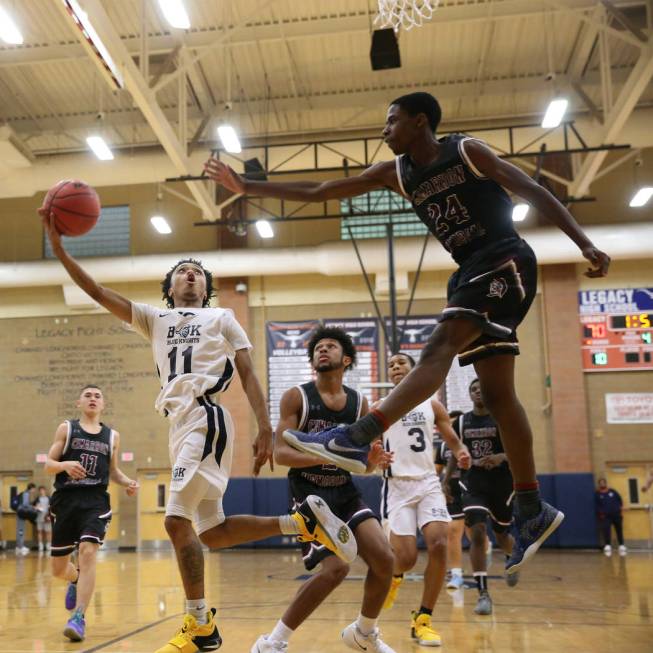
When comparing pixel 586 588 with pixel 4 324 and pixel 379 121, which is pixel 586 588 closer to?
pixel 379 121

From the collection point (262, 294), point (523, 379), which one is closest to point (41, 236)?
point (262, 294)

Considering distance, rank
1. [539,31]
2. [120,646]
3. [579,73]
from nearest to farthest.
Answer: [120,646]
[539,31]
[579,73]

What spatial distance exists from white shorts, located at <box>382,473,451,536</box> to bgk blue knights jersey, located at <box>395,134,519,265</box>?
3541 millimetres

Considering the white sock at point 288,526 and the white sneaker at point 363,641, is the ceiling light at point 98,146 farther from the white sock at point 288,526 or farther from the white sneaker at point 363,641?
the white sneaker at point 363,641

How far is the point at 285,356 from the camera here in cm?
1939

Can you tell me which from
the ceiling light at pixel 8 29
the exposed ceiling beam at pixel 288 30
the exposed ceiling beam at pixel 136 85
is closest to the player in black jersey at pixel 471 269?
the exposed ceiling beam at pixel 136 85

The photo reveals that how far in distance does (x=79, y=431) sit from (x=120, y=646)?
2.25 m

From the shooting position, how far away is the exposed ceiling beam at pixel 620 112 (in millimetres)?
12406

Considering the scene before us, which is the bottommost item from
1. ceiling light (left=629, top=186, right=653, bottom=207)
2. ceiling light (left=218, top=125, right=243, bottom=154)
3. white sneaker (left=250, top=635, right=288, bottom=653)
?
white sneaker (left=250, top=635, right=288, bottom=653)

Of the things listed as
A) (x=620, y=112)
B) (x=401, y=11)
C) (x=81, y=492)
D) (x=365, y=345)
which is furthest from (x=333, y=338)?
(x=365, y=345)

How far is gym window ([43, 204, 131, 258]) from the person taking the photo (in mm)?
20641

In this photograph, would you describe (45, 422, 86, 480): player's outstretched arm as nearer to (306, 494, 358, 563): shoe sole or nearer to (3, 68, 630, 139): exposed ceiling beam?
(306, 494, 358, 563): shoe sole

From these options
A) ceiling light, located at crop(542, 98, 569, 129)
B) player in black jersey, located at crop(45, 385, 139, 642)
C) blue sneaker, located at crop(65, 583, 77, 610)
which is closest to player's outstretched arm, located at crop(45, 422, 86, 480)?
player in black jersey, located at crop(45, 385, 139, 642)

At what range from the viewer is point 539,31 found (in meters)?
14.7
